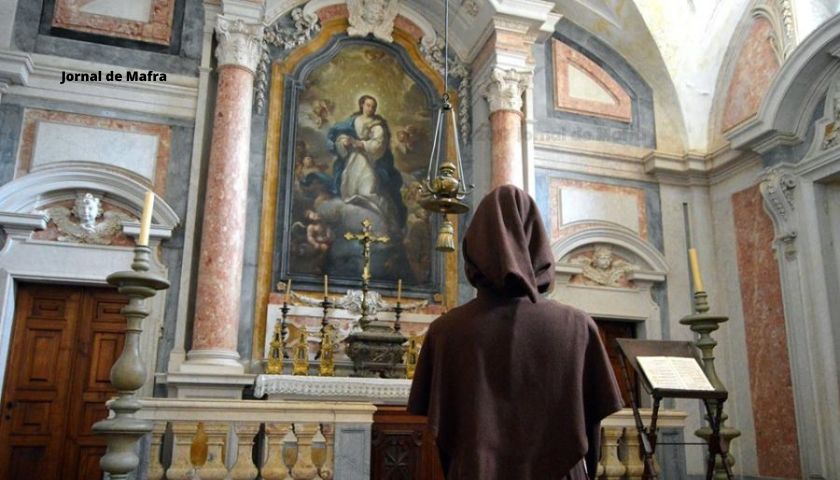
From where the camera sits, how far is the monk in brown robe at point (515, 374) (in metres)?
2.00

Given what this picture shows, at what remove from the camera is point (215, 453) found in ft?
13.8

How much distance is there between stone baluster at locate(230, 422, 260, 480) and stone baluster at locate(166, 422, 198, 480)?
249 mm

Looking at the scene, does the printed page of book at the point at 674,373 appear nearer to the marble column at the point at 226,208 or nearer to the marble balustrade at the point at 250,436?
the marble balustrade at the point at 250,436

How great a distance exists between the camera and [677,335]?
360 inches

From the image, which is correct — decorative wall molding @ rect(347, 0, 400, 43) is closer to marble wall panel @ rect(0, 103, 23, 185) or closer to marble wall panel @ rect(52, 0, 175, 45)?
marble wall panel @ rect(52, 0, 175, 45)

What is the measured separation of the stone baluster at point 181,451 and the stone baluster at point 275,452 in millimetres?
425

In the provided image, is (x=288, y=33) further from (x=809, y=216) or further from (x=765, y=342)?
(x=765, y=342)

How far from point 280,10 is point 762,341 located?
692cm

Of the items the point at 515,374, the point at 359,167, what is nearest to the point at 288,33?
the point at 359,167

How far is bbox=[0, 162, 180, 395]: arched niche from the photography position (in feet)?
→ 22.4

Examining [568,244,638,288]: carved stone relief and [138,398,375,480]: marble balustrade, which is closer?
[138,398,375,480]: marble balustrade

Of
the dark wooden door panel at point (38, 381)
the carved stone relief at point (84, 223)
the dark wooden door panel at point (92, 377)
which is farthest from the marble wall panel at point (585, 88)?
the dark wooden door panel at point (38, 381)

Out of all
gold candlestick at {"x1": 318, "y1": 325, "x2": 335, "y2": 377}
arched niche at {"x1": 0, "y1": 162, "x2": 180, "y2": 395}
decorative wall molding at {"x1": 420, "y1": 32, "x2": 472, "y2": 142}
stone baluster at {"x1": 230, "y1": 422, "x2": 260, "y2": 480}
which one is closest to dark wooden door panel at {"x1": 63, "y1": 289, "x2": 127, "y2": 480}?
arched niche at {"x1": 0, "y1": 162, "x2": 180, "y2": 395}

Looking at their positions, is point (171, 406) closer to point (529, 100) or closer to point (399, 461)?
point (399, 461)
